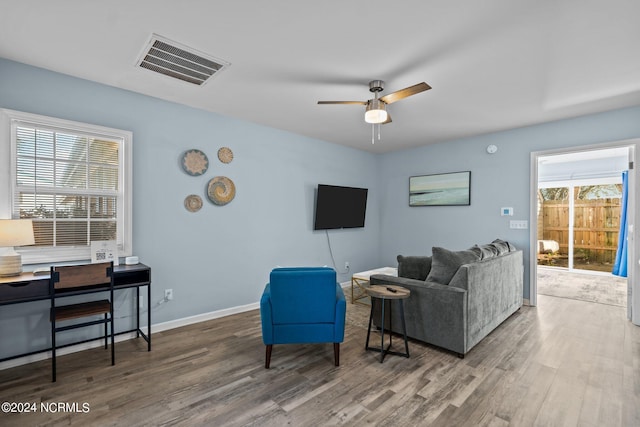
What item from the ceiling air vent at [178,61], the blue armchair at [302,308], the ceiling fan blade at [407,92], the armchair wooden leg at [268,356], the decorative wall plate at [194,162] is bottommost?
the armchair wooden leg at [268,356]

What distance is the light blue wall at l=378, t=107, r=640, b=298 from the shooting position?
3.89 metres

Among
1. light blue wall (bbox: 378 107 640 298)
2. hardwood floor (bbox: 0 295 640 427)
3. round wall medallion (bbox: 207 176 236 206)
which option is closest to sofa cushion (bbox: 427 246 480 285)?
hardwood floor (bbox: 0 295 640 427)

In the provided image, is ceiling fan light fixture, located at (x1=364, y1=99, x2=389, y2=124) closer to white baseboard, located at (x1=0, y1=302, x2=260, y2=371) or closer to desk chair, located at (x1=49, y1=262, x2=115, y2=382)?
desk chair, located at (x1=49, y1=262, x2=115, y2=382)

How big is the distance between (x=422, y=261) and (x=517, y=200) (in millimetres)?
2225

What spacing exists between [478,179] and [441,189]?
23.7 inches

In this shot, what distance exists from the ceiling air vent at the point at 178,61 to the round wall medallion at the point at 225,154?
3.35ft

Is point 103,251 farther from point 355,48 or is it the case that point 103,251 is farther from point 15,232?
point 355,48

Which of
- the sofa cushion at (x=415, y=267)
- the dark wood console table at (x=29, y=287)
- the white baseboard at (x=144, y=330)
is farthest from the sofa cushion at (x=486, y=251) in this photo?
the dark wood console table at (x=29, y=287)

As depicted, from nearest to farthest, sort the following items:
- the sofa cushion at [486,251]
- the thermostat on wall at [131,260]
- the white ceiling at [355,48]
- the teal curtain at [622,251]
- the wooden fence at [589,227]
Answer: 1. the white ceiling at [355,48]
2. the thermostat on wall at [131,260]
3. the sofa cushion at [486,251]
4. the teal curtain at [622,251]
5. the wooden fence at [589,227]

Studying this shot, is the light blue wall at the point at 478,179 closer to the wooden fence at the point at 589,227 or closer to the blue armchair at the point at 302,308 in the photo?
the blue armchair at the point at 302,308

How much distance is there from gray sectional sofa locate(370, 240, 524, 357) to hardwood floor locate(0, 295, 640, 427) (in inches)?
6.3

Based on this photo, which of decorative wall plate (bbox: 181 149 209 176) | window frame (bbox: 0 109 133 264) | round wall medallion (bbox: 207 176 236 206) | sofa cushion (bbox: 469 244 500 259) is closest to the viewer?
window frame (bbox: 0 109 133 264)

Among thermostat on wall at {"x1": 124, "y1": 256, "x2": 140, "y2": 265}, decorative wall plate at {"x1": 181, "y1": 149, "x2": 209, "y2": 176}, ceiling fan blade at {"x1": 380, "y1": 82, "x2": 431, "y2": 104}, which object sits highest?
ceiling fan blade at {"x1": 380, "y1": 82, "x2": 431, "y2": 104}

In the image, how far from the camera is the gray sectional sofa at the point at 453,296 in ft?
8.95
